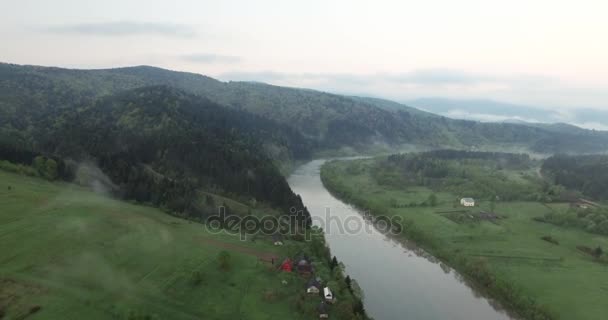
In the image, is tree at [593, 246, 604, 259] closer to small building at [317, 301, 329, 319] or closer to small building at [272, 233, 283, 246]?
small building at [317, 301, 329, 319]

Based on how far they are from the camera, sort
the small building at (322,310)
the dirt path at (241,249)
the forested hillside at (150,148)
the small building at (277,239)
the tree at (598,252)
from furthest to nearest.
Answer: the forested hillside at (150,148)
the tree at (598,252)
the small building at (277,239)
the dirt path at (241,249)
the small building at (322,310)

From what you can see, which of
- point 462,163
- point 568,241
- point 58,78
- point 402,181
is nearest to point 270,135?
point 402,181

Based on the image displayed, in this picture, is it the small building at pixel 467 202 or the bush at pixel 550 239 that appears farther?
the small building at pixel 467 202

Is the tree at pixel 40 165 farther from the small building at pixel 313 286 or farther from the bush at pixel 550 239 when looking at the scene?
the bush at pixel 550 239

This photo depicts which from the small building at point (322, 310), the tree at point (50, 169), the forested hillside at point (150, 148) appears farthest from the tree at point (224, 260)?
the tree at point (50, 169)

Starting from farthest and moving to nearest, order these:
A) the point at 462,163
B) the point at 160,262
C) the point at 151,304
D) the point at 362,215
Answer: the point at 462,163
the point at 362,215
the point at 160,262
the point at 151,304

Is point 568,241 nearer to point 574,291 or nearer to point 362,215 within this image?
point 574,291
